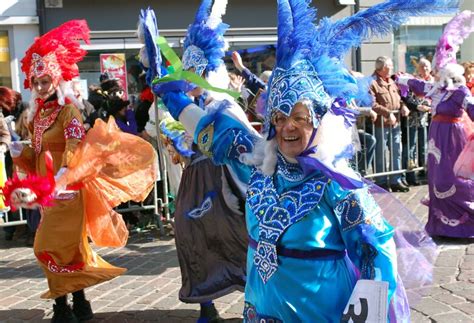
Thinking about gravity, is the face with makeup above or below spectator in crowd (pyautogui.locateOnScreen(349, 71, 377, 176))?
above

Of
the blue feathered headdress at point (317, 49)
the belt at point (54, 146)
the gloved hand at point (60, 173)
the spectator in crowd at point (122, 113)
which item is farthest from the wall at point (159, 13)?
the blue feathered headdress at point (317, 49)

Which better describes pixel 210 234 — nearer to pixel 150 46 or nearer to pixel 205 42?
pixel 205 42

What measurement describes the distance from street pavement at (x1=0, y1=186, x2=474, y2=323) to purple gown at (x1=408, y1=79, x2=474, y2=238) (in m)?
0.18

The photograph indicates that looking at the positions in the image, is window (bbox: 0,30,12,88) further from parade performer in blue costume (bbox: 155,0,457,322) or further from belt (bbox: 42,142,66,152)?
parade performer in blue costume (bbox: 155,0,457,322)

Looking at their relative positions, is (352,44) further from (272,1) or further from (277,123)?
(272,1)

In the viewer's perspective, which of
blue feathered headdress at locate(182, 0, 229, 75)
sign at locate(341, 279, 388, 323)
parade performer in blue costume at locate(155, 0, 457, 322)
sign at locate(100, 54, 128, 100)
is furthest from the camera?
sign at locate(100, 54, 128, 100)

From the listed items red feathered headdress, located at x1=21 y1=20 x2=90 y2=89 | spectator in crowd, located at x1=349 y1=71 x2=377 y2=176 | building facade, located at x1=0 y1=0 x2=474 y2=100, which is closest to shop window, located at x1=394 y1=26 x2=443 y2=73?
building facade, located at x1=0 y1=0 x2=474 y2=100

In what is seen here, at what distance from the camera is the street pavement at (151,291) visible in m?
4.47

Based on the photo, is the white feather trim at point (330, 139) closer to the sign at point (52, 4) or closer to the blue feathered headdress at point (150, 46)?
the blue feathered headdress at point (150, 46)

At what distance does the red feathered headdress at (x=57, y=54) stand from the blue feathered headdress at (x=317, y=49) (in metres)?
2.36

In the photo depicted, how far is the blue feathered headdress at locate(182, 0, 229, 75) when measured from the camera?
3791 mm

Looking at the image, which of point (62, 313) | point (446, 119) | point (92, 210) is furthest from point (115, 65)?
point (62, 313)

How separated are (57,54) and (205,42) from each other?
1160 mm

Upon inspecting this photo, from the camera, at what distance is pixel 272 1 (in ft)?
43.0
